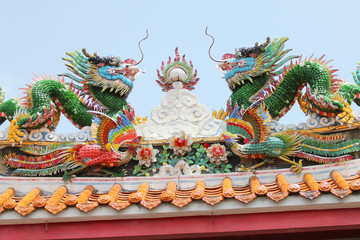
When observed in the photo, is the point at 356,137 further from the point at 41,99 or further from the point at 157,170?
the point at 41,99

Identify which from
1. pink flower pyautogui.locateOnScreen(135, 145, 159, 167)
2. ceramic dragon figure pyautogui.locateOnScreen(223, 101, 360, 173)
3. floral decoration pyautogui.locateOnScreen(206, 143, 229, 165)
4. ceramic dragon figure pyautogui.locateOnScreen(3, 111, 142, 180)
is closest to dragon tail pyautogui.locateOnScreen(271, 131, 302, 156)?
ceramic dragon figure pyautogui.locateOnScreen(223, 101, 360, 173)

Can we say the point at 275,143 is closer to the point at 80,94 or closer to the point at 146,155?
the point at 146,155

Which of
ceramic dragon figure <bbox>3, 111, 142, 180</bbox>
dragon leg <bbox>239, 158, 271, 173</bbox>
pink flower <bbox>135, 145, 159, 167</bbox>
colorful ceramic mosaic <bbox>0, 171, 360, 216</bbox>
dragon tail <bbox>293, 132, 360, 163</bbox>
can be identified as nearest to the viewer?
colorful ceramic mosaic <bbox>0, 171, 360, 216</bbox>

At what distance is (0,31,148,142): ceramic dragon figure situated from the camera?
709cm

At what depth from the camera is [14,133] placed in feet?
22.6

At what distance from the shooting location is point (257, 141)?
6566 millimetres

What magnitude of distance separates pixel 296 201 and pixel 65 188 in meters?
2.66

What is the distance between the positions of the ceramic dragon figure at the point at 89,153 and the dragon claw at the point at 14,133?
144mm

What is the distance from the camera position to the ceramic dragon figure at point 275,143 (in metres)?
6.46

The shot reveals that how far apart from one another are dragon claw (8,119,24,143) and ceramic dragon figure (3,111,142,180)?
144mm

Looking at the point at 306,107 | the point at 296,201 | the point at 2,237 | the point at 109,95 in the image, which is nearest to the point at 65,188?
the point at 2,237

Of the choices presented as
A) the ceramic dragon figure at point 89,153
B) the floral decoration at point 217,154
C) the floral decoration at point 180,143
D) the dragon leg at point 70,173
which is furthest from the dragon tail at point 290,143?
the dragon leg at point 70,173

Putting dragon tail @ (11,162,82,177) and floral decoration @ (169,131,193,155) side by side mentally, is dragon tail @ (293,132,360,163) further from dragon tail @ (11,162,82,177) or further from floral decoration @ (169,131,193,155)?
dragon tail @ (11,162,82,177)

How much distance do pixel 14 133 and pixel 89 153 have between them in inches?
40.2
